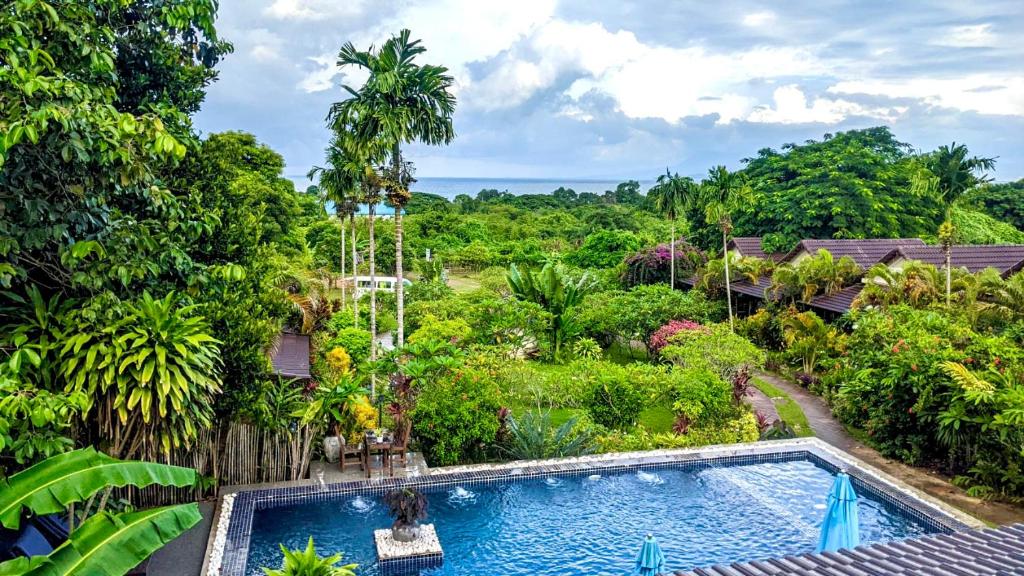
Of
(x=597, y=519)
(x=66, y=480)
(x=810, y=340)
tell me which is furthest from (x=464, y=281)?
(x=66, y=480)

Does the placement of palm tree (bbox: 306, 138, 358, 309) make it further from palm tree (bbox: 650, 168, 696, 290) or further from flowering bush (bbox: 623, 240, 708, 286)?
flowering bush (bbox: 623, 240, 708, 286)

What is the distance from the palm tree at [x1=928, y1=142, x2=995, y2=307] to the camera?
15.8 m

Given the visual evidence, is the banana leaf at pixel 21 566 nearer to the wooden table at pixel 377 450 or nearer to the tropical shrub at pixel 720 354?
the wooden table at pixel 377 450

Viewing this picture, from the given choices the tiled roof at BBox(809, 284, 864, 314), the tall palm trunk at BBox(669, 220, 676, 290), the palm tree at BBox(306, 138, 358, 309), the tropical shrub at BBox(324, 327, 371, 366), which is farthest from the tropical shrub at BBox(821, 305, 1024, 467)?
the tall palm trunk at BBox(669, 220, 676, 290)

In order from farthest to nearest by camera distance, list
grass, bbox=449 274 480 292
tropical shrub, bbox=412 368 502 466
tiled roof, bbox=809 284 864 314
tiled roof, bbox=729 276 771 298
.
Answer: grass, bbox=449 274 480 292, tiled roof, bbox=729 276 771 298, tiled roof, bbox=809 284 864 314, tropical shrub, bbox=412 368 502 466

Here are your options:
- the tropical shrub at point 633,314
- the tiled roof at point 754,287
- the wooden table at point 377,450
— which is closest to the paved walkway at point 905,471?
the tropical shrub at point 633,314

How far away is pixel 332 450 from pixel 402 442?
116 centimetres

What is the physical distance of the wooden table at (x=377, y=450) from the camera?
34.3 ft

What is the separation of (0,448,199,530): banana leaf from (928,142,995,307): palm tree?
54.6ft

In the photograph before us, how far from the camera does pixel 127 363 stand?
6.90 metres

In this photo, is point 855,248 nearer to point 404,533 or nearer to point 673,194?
point 673,194

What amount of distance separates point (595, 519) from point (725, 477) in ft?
Answer: 9.56

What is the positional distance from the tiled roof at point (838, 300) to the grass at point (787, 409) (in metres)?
3.56

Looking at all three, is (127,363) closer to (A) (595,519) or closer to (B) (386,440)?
(B) (386,440)
